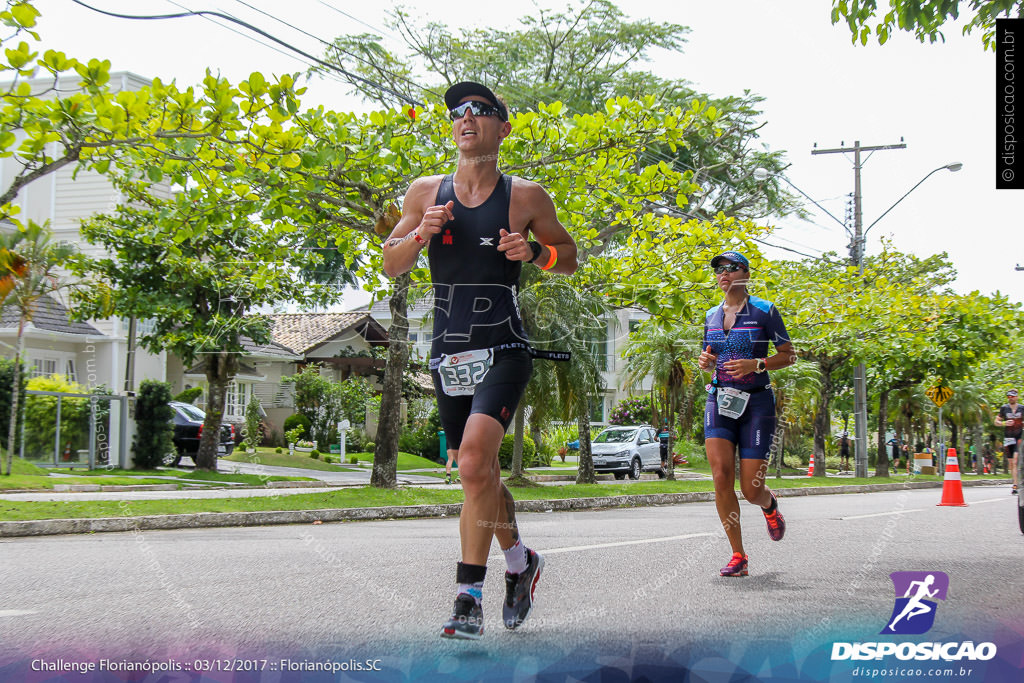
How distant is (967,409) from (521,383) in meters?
48.6

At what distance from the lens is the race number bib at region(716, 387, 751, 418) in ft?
18.0

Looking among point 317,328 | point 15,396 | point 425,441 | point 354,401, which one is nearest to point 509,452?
point 425,441

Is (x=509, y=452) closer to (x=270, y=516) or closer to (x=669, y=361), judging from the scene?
(x=669, y=361)

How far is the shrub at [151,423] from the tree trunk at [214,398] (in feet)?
2.87

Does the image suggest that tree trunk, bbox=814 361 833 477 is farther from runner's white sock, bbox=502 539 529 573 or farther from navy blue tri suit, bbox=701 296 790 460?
runner's white sock, bbox=502 539 529 573

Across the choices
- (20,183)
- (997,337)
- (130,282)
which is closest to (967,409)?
(997,337)

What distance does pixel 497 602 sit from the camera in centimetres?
448

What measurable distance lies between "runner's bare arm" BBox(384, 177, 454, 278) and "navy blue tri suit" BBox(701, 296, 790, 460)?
2183 millimetres

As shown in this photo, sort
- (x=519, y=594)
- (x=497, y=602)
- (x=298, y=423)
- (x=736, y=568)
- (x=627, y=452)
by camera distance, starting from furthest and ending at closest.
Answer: (x=298, y=423) < (x=627, y=452) < (x=736, y=568) < (x=497, y=602) < (x=519, y=594)

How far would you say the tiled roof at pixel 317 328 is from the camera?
3766 cm

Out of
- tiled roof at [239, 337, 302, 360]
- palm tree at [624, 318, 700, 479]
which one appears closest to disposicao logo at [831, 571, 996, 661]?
palm tree at [624, 318, 700, 479]

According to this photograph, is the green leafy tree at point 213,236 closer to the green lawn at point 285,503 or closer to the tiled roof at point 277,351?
the green lawn at point 285,503

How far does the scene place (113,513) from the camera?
33.2 feet

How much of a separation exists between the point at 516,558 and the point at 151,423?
712 inches
